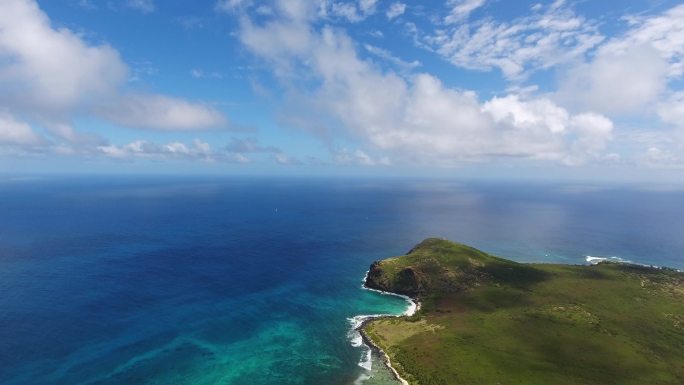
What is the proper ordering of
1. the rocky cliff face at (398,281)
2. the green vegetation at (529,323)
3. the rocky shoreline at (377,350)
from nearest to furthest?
the rocky shoreline at (377,350)
the green vegetation at (529,323)
the rocky cliff face at (398,281)

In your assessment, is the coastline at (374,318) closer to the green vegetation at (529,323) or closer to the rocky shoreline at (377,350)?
the rocky shoreline at (377,350)

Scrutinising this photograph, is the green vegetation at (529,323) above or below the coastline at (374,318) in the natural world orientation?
above

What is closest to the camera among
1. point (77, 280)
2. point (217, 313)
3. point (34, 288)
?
point (217, 313)

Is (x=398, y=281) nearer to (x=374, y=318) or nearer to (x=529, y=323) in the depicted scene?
(x=374, y=318)

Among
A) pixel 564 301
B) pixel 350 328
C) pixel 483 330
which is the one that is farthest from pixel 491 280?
pixel 350 328

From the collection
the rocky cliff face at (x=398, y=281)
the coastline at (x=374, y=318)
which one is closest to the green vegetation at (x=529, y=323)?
the rocky cliff face at (x=398, y=281)

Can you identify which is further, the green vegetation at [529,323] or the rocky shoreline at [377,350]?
the green vegetation at [529,323]

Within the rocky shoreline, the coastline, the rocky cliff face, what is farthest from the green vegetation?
the coastline

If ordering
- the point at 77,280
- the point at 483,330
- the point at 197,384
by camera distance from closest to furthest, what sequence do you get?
the point at 197,384
the point at 483,330
the point at 77,280

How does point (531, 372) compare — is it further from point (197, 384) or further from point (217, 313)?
point (217, 313)
